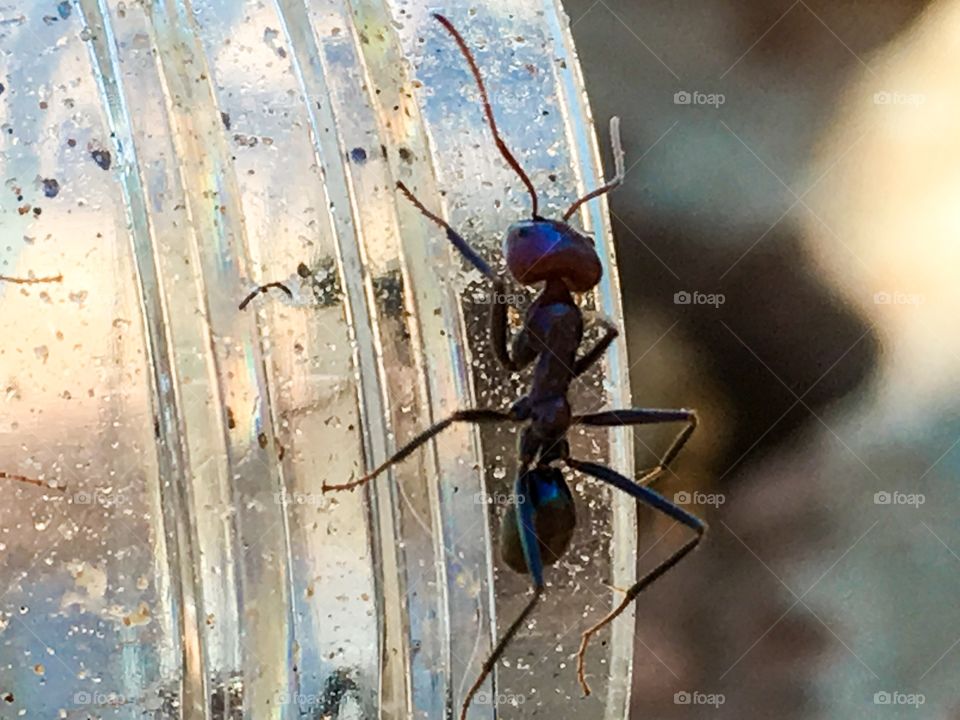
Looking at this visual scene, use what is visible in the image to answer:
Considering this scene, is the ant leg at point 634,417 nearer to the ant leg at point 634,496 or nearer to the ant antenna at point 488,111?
the ant leg at point 634,496

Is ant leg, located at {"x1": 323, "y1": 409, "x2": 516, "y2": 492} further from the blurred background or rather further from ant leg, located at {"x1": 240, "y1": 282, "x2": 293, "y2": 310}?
the blurred background

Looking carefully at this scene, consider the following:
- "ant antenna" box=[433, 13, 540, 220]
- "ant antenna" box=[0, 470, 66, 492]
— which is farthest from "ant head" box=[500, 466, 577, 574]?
"ant antenna" box=[0, 470, 66, 492]

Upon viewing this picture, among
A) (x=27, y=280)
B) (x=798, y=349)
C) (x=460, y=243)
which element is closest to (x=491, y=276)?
(x=460, y=243)

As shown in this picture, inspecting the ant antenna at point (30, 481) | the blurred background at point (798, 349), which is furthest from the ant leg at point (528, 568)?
the blurred background at point (798, 349)

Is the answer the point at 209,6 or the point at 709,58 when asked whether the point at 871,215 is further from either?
the point at 209,6

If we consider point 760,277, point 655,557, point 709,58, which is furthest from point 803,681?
point 709,58
